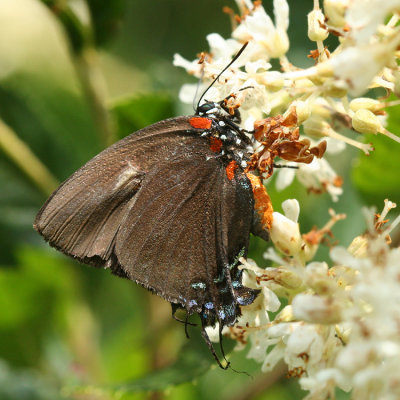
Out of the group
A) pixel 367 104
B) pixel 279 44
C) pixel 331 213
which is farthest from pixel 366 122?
pixel 279 44

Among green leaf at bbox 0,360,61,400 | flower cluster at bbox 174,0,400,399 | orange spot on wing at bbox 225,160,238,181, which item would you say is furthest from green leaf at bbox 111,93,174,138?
green leaf at bbox 0,360,61,400

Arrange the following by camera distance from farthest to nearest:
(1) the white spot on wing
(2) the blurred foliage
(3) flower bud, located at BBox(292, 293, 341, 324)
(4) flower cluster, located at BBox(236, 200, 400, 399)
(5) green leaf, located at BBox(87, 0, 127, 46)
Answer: (5) green leaf, located at BBox(87, 0, 127, 46) < (2) the blurred foliage < (1) the white spot on wing < (3) flower bud, located at BBox(292, 293, 341, 324) < (4) flower cluster, located at BBox(236, 200, 400, 399)

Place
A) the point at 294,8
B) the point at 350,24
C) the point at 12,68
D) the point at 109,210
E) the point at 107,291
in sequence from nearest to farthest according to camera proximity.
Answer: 1. the point at 350,24
2. the point at 109,210
3. the point at 294,8
4. the point at 107,291
5. the point at 12,68

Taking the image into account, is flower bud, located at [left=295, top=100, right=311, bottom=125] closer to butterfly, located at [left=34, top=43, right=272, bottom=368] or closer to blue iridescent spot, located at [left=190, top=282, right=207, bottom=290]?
butterfly, located at [left=34, top=43, right=272, bottom=368]

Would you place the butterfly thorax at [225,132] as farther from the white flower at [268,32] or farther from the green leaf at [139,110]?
the green leaf at [139,110]

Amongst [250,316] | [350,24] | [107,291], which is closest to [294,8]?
[350,24]

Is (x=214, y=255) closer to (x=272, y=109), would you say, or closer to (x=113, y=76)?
(x=272, y=109)

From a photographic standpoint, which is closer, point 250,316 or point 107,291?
point 250,316
